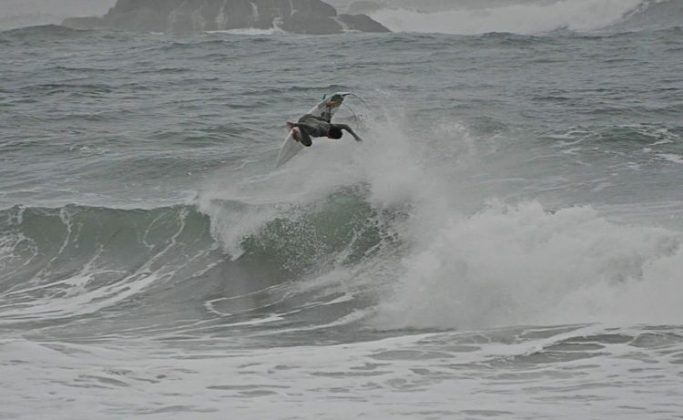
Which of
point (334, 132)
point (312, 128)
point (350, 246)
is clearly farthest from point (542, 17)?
point (334, 132)

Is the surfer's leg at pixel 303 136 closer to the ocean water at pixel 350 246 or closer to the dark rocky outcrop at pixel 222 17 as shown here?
the ocean water at pixel 350 246

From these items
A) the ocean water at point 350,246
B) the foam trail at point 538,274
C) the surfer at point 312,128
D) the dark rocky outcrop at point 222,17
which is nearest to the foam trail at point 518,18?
the dark rocky outcrop at point 222,17

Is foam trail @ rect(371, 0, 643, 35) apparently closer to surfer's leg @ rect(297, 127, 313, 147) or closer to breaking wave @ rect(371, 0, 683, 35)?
breaking wave @ rect(371, 0, 683, 35)

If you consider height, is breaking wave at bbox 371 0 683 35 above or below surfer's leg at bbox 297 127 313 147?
above

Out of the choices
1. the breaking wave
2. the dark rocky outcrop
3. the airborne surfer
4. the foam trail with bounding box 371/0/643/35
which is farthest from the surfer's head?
the foam trail with bounding box 371/0/643/35

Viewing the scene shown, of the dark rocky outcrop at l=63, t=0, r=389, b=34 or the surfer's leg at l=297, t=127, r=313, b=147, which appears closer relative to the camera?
the surfer's leg at l=297, t=127, r=313, b=147

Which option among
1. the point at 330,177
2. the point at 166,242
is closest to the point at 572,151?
the point at 330,177

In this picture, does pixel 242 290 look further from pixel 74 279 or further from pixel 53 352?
pixel 53 352

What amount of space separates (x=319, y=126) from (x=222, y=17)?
38551 mm

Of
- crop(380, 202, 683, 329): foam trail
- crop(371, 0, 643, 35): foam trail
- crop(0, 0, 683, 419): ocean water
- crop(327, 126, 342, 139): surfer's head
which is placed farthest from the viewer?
crop(371, 0, 643, 35): foam trail

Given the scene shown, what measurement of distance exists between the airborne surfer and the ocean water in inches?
75.3

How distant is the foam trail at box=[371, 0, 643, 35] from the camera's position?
55.4 meters

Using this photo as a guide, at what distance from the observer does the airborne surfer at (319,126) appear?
620 inches

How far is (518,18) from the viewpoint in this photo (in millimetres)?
61062
